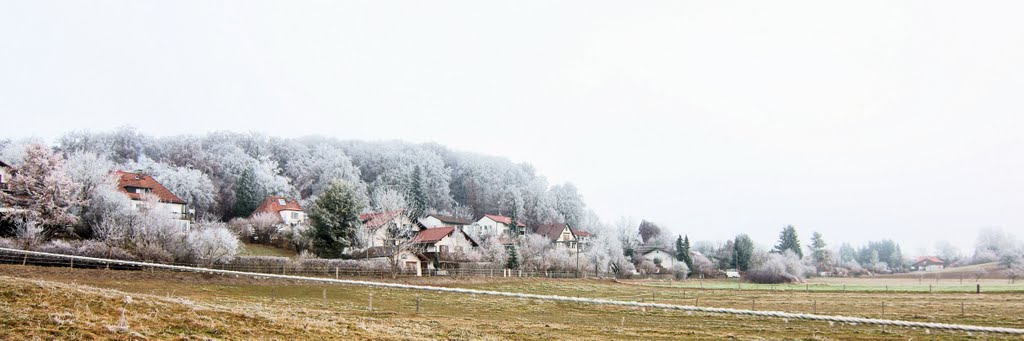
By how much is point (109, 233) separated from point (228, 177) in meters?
42.7

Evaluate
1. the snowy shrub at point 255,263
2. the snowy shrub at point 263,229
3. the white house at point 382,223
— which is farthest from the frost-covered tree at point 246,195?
the snowy shrub at point 255,263

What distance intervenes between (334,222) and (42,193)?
877 inches

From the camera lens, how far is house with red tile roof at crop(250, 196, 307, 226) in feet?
235

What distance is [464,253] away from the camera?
65.0 m

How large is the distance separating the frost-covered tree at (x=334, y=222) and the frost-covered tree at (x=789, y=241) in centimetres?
9051

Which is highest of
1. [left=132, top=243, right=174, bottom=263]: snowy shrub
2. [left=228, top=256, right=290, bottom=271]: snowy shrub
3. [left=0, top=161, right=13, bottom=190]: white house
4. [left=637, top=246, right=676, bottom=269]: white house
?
[left=0, top=161, right=13, bottom=190]: white house

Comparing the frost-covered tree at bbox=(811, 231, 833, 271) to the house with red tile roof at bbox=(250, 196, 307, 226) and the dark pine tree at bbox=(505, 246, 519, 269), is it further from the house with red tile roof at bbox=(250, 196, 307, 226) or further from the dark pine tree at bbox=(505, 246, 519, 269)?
the house with red tile roof at bbox=(250, 196, 307, 226)

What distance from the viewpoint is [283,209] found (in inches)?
2891

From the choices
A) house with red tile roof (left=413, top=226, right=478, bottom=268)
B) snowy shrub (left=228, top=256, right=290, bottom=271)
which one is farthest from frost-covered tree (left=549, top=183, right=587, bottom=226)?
snowy shrub (left=228, top=256, right=290, bottom=271)

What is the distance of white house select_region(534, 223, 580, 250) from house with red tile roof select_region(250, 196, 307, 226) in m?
36.7

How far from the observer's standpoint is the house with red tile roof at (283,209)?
71562 mm

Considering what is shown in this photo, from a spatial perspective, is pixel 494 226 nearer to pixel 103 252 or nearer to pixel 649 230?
pixel 649 230

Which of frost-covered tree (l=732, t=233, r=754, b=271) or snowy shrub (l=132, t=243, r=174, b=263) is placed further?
frost-covered tree (l=732, t=233, r=754, b=271)

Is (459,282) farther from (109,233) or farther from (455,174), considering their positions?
(455,174)
